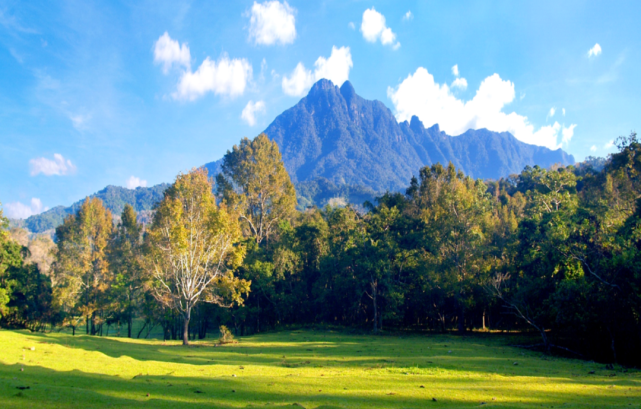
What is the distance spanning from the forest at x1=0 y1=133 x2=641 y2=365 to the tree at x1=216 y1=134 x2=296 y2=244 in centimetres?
22

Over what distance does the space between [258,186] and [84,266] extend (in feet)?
85.1

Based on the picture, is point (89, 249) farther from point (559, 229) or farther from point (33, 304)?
point (559, 229)

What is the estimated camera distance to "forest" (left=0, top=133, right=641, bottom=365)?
80.7 feet

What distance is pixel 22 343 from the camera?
1819 centimetres

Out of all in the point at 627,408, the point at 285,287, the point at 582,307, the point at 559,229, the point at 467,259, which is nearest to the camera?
the point at 627,408

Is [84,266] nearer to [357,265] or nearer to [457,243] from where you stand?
[357,265]

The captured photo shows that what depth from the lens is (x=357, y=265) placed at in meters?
40.0

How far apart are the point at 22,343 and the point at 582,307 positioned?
31535 mm

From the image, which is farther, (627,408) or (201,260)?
(201,260)

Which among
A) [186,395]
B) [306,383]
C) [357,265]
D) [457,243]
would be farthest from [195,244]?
[457,243]

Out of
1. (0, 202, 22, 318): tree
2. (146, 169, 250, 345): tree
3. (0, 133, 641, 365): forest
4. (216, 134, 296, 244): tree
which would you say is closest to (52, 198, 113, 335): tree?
(0, 133, 641, 365): forest

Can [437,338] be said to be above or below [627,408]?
below

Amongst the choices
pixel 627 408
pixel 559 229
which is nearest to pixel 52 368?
pixel 627 408

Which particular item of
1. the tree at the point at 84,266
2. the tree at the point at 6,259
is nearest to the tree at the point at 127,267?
the tree at the point at 84,266
